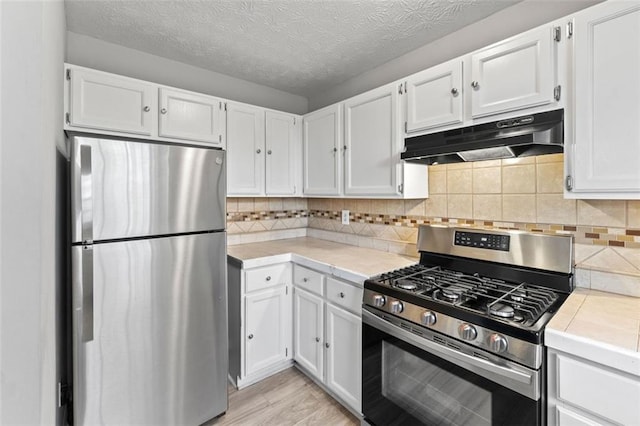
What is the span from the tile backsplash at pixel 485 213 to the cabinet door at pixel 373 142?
33 cm

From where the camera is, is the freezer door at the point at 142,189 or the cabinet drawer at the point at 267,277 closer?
the freezer door at the point at 142,189

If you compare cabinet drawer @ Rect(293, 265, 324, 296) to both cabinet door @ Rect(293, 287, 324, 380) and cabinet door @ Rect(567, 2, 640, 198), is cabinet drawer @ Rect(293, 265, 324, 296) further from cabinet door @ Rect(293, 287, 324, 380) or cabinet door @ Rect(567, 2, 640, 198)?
cabinet door @ Rect(567, 2, 640, 198)

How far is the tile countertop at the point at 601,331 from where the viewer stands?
896mm

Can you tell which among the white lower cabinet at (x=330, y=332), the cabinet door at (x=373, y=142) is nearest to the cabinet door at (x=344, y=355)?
the white lower cabinet at (x=330, y=332)

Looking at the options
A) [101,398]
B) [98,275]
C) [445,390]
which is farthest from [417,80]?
[101,398]

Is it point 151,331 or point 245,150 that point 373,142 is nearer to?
point 245,150

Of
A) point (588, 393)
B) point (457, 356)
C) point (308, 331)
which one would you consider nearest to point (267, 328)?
point (308, 331)

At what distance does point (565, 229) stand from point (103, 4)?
2.82 meters

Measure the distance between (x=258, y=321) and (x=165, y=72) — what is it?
207cm

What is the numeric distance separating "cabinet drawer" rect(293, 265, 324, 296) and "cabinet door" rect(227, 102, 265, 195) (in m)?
0.79

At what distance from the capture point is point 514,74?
1.43 m

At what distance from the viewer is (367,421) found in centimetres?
165

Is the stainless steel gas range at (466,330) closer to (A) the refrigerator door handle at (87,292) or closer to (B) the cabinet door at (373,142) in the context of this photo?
(B) the cabinet door at (373,142)

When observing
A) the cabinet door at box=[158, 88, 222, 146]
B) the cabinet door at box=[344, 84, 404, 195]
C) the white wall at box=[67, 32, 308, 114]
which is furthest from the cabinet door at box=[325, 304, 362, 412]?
the white wall at box=[67, 32, 308, 114]
